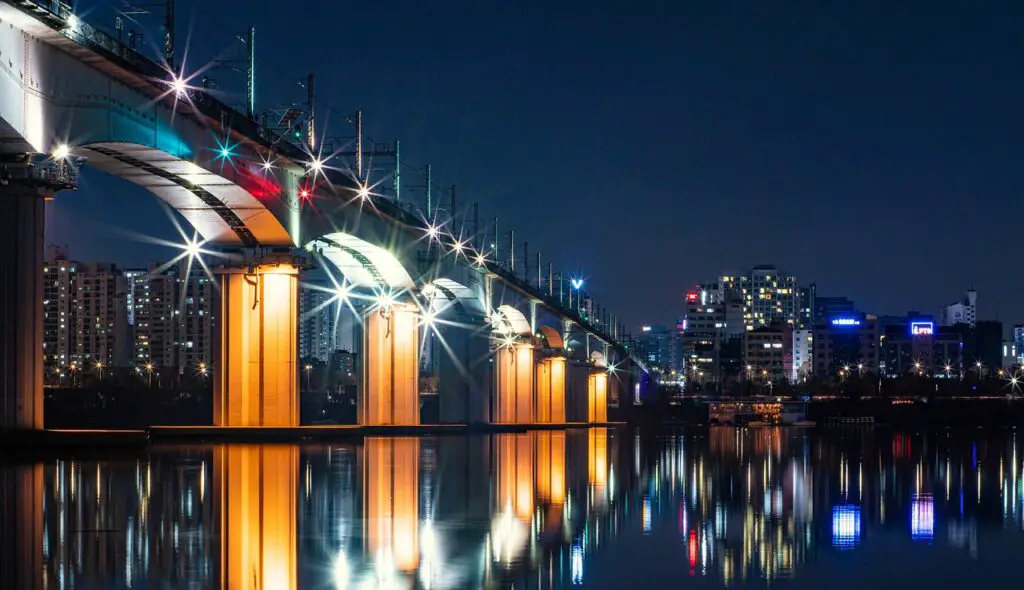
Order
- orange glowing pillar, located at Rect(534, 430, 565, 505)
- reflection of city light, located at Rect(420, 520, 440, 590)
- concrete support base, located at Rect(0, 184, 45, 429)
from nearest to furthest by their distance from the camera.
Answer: reflection of city light, located at Rect(420, 520, 440, 590) < orange glowing pillar, located at Rect(534, 430, 565, 505) < concrete support base, located at Rect(0, 184, 45, 429)

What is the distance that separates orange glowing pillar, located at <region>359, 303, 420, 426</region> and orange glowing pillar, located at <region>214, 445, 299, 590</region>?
30747mm

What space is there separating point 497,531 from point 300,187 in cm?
3488

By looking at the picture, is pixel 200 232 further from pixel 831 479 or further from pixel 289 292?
A: pixel 831 479

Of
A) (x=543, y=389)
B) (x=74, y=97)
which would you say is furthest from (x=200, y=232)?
(x=543, y=389)

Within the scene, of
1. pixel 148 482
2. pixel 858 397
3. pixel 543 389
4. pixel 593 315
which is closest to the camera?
pixel 148 482

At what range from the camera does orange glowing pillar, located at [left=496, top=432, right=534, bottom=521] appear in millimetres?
24688

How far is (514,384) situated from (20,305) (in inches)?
2642

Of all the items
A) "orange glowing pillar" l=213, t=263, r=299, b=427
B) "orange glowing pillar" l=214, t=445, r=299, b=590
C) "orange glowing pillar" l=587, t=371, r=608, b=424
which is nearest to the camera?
"orange glowing pillar" l=214, t=445, r=299, b=590

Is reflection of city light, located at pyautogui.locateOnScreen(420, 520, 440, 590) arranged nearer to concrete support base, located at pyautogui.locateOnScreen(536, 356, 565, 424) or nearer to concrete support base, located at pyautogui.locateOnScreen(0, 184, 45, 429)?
concrete support base, located at pyautogui.locateOnScreen(0, 184, 45, 429)

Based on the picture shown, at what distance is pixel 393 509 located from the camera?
927 inches

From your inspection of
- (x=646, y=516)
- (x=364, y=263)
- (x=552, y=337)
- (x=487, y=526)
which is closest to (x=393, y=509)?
(x=487, y=526)

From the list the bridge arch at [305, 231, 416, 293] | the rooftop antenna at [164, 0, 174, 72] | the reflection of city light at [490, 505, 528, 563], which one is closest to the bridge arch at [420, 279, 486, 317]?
the bridge arch at [305, 231, 416, 293]

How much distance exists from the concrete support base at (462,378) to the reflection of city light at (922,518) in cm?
6256

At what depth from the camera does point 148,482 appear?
28531 millimetres
